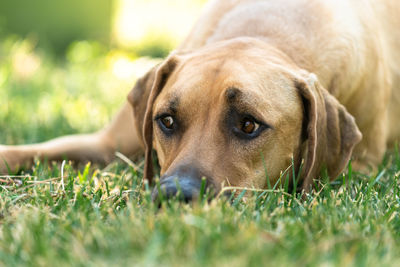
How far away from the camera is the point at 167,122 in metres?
2.87

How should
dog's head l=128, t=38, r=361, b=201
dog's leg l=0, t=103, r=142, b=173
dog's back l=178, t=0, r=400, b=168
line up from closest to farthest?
dog's head l=128, t=38, r=361, b=201, dog's back l=178, t=0, r=400, b=168, dog's leg l=0, t=103, r=142, b=173

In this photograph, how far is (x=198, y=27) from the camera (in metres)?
3.77

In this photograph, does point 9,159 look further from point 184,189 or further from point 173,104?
point 184,189

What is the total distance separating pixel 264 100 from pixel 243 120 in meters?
0.14

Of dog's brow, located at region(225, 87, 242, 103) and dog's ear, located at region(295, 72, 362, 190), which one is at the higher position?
dog's brow, located at region(225, 87, 242, 103)

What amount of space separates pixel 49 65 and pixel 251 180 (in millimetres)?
5027

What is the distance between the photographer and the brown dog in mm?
2686

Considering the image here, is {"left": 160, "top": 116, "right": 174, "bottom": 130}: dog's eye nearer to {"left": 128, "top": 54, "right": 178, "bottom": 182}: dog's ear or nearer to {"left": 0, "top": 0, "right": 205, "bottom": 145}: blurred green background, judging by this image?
{"left": 128, "top": 54, "right": 178, "bottom": 182}: dog's ear

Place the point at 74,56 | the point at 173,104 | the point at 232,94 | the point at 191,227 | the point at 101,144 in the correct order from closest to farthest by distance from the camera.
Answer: the point at 191,227, the point at 232,94, the point at 173,104, the point at 101,144, the point at 74,56

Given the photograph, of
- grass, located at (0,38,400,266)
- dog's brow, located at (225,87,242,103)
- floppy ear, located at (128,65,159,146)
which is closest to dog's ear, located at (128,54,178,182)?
floppy ear, located at (128,65,159,146)

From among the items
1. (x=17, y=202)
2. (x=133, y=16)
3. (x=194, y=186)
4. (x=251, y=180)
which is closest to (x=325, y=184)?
(x=251, y=180)

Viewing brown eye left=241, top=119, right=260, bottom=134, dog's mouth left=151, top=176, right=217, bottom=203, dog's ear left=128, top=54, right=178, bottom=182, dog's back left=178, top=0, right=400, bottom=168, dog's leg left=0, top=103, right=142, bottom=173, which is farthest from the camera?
dog's leg left=0, top=103, right=142, bottom=173

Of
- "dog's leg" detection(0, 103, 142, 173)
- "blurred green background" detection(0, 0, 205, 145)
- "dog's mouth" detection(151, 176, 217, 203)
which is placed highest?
"dog's mouth" detection(151, 176, 217, 203)

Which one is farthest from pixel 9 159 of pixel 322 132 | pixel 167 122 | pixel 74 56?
pixel 74 56
